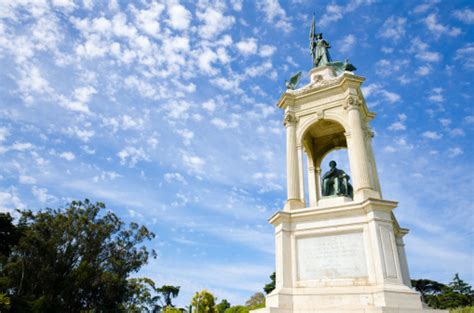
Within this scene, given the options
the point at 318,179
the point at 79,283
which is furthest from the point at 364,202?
the point at 79,283

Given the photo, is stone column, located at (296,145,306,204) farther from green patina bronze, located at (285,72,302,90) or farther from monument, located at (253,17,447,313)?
green patina bronze, located at (285,72,302,90)

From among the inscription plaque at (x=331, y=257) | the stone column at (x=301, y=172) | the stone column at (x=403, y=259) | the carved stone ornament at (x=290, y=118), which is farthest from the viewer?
the carved stone ornament at (x=290, y=118)

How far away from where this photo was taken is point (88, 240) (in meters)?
35.6

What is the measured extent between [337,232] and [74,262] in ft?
115

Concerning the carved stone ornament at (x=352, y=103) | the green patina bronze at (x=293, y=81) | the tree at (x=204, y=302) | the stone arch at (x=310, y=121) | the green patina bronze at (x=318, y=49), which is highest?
the green patina bronze at (x=318, y=49)

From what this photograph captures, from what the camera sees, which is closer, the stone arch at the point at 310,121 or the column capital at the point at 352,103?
the column capital at the point at 352,103

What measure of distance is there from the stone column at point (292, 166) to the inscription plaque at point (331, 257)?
3.56 ft

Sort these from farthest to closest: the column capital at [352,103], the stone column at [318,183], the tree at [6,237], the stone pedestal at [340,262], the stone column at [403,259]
Answer: the tree at [6,237] < the stone column at [318,183] < the column capital at [352,103] < the stone column at [403,259] < the stone pedestal at [340,262]

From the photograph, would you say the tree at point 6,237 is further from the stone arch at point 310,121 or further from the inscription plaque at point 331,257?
the inscription plaque at point 331,257

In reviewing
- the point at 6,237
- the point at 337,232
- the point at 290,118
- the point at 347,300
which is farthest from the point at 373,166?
the point at 6,237

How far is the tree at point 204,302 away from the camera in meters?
33.8

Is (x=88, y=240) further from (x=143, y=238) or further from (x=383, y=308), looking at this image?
(x=383, y=308)

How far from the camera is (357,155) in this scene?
8359 mm

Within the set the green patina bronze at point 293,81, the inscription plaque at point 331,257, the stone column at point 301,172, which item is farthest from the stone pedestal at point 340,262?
the green patina bronze at point 293,81
